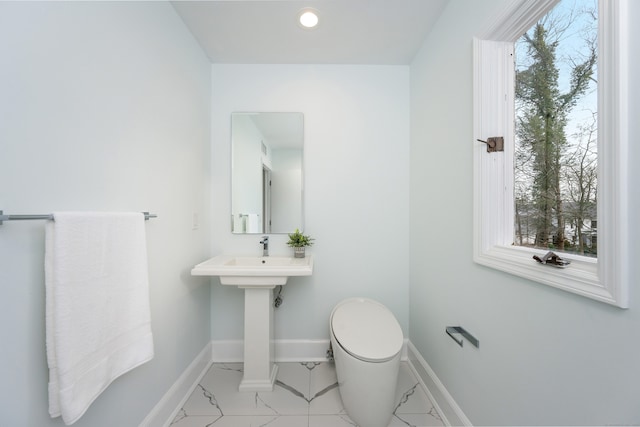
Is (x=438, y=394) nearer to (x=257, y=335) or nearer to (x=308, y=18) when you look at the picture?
(x=257, y=335)

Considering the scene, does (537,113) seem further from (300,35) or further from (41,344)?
(41,344)

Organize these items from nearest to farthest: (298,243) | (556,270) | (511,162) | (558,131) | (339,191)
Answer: (556,270), (558,131), (511,162), (298,243), (339,191)

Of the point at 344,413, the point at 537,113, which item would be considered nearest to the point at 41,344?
the point at 344,413

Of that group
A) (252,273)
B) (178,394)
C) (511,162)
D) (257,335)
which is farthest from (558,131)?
(178,394)

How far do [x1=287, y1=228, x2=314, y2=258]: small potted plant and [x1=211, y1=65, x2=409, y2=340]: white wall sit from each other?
113mm

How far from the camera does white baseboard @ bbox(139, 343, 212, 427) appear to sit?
119cm

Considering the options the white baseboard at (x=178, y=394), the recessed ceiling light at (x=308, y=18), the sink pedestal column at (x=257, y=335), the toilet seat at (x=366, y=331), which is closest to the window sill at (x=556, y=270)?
the toilet seat at (x=366, y=331)

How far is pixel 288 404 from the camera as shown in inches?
55.5

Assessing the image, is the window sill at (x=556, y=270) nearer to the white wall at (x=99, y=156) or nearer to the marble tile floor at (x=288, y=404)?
the marble tile floor at (x=288, y=404)

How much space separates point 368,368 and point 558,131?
1.28 meters

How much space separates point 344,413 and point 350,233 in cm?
113

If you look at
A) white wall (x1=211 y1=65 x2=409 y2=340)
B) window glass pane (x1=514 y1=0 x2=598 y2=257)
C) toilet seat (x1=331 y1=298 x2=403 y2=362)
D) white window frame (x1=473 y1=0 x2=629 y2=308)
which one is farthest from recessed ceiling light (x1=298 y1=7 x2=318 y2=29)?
toilet seat (x1=331 y1=298 x2=403 y2=362)

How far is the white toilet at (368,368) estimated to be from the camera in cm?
116

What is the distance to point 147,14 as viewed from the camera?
45.8 inches
